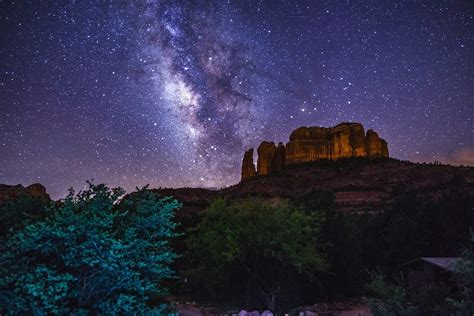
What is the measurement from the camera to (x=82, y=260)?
24.3 feet

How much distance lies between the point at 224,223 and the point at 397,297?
10.8m

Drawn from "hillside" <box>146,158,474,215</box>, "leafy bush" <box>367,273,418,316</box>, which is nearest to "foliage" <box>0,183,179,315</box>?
"leafy bush" <box>367,273,418,316</box>

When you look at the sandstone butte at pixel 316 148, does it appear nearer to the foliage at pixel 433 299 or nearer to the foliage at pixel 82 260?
the foliage at pixel 433 299

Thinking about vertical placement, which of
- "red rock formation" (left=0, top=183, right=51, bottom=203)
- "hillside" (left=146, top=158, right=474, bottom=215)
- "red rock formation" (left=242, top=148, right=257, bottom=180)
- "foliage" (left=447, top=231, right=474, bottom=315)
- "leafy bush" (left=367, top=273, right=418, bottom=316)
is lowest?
"leafy bush" (left=367, top=273, right=418, bottom=316)

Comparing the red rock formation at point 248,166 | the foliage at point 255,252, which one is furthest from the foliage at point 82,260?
the red rock formation at point 248,166

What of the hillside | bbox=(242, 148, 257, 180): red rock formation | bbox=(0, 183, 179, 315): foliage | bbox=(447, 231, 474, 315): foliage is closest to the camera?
bbox=(0, 183, 179, 315): foliage

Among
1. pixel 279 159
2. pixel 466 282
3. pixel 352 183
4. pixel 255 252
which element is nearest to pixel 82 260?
pixel 466 282

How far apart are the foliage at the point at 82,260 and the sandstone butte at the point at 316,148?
85.3 metres

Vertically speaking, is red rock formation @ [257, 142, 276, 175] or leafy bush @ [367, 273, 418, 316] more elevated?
red rock formation @ [257, 142, 276, 175]

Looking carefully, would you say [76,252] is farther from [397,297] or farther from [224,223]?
[224,223]

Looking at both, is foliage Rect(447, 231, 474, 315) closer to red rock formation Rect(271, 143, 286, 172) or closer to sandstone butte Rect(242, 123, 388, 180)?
sandstone butte Rect(242, 123, 388, 180)

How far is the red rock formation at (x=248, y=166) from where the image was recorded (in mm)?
104812

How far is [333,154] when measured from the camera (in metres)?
94.3

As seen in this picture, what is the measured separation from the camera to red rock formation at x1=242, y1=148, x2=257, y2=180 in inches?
4126
